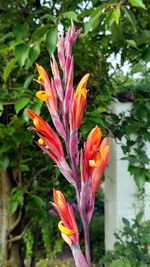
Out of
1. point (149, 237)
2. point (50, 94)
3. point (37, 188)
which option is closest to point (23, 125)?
point (37, 188)

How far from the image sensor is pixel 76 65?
1.92 metres

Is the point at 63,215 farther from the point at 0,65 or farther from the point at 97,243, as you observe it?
the point at 97,243

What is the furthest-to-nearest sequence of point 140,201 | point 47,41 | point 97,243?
point 97,243 < point 140,201 < point 47,41

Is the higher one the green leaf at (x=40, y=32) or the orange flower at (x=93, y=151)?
the green leaf at (x=40, y=32)

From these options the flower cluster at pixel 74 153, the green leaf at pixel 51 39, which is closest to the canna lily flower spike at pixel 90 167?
the flower cluster at pixel 74 153

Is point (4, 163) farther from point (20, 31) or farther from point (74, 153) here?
point (74, 153)

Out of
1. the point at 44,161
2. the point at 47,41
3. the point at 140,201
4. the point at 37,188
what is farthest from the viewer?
the point at 140,201

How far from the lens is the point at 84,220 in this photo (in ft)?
2.31

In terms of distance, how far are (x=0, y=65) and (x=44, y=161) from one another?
0.66 metres

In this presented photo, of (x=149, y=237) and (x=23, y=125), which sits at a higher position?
(x=23, y=125)

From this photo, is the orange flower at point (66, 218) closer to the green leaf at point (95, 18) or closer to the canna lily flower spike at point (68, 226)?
the canna lily flower spike at point (68, 226)

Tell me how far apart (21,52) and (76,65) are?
53cm

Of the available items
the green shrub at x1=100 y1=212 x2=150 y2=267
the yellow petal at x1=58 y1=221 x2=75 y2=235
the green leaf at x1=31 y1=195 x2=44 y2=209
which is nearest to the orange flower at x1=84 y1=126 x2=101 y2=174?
the yellow petal at x1=58 y1=221 x2=75 y2=235

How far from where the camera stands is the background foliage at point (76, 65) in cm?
146
